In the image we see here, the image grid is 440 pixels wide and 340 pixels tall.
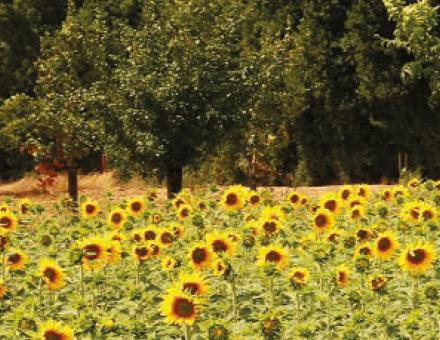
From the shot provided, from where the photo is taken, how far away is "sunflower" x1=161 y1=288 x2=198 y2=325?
5.38 m

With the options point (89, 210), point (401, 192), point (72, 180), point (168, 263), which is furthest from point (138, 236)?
point (72, 180)

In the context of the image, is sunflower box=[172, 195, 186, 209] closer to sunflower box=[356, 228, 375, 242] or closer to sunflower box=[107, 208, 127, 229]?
sunflower box=[107, 208, 127, 229]

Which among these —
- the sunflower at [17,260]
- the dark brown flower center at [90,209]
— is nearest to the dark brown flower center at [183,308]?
the sunflower at [17,260]

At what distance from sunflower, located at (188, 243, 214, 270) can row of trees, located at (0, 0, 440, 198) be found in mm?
11129

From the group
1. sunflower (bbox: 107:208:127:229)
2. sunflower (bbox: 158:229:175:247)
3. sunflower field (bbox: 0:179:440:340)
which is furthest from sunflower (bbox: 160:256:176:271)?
sunflower (bbox: 107:208:127:229)

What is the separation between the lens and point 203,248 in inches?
270

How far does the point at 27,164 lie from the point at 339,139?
13.7m

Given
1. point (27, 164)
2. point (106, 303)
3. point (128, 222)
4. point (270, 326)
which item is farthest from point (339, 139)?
point (270, 326)

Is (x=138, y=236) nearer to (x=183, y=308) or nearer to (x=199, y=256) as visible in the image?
(x=199, y=256)

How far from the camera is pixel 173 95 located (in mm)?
18062

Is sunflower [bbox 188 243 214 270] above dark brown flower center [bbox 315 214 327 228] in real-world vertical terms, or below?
below

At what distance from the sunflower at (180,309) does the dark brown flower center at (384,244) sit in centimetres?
239

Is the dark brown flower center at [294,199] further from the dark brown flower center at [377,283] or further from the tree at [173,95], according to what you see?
the tree at [173,95]

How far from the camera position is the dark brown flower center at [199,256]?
6797 millimetres
